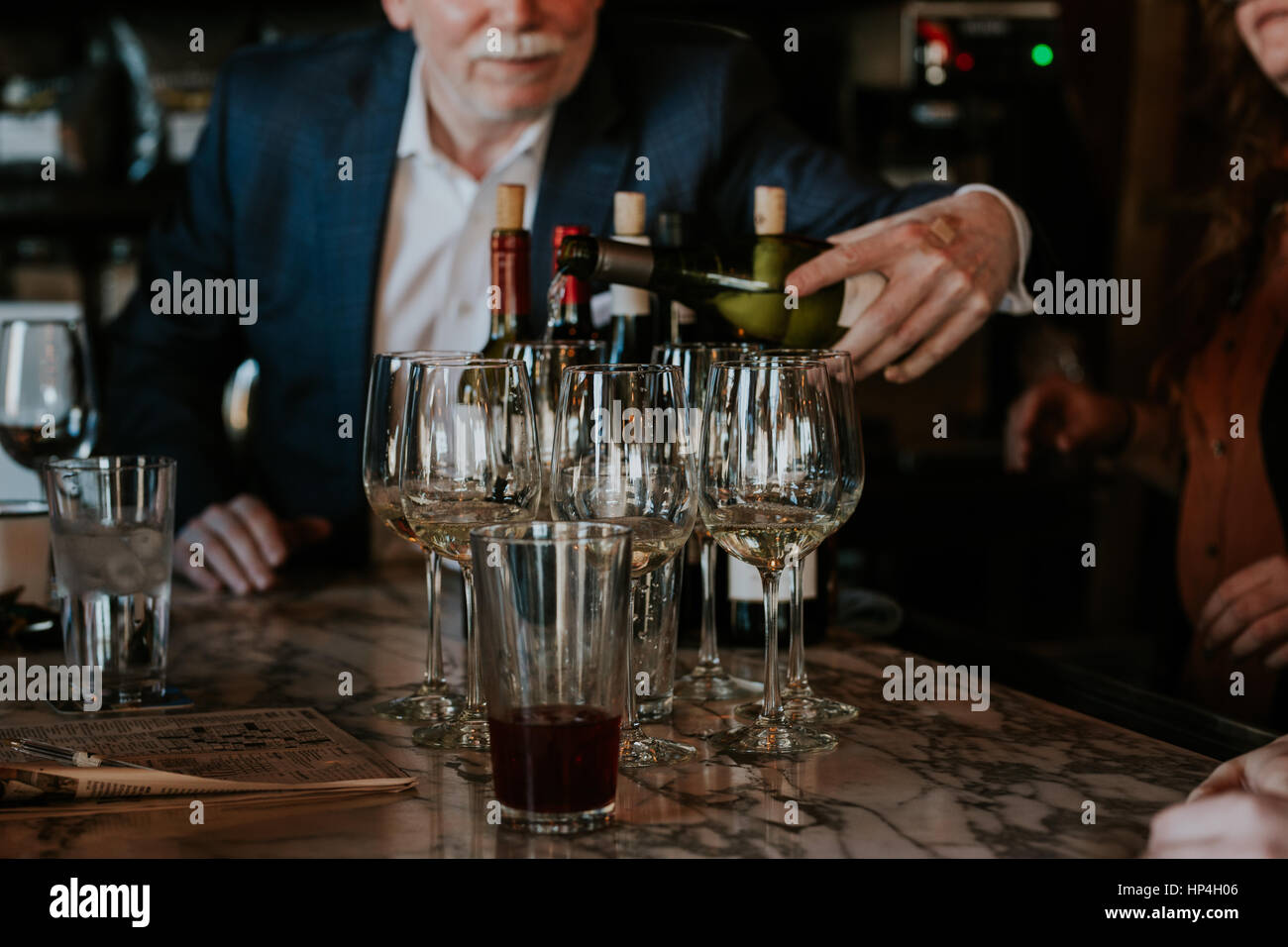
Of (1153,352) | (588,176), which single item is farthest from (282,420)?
(1153,352)

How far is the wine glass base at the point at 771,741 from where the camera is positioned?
2.97 feet

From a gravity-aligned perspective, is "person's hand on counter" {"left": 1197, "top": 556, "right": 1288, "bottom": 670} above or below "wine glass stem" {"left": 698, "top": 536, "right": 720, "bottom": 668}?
below

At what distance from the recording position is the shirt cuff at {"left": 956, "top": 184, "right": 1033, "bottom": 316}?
144cm

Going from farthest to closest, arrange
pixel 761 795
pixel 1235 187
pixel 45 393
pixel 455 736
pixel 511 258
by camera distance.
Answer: pixel 1235 187 → pixel 45 393 → pixel 511 258 → pixel 455 736 → pixel 761 795

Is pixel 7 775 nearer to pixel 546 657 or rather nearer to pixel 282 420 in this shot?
pixel 546 657

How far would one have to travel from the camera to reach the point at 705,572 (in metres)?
1.09

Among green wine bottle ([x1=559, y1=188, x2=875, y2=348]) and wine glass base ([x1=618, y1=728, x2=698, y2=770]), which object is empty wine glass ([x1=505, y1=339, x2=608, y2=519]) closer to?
green wine bottle ([x1=559, y1=188, x2=875, y2=348])

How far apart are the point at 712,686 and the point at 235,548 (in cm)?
64

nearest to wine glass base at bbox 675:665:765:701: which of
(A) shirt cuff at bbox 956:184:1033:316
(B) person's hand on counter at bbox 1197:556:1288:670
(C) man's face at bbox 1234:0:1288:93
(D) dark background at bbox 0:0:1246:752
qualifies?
(A) shirt cuff at bbox 956:184:1033:316

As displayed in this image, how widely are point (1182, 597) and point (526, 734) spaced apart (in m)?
1.25

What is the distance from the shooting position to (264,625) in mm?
1317

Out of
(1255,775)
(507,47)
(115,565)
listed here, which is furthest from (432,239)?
(1255,775)

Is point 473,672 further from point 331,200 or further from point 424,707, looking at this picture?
point 331,200

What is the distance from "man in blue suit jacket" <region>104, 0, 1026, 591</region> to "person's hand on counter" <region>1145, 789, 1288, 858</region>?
3.51 feet
